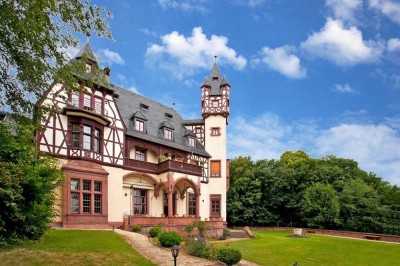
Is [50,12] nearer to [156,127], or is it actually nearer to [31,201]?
[31,201]

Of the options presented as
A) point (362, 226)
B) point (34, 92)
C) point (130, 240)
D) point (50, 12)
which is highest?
point (50, 12)

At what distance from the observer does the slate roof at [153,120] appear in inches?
1300

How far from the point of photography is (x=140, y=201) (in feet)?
107

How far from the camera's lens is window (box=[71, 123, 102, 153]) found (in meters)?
26.2

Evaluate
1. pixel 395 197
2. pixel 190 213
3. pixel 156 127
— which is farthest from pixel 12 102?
pixel 395 197

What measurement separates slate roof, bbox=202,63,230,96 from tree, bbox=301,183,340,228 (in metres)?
15.0

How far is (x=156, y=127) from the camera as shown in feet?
Answer: 117

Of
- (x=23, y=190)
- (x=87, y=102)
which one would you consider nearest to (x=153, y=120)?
(x=87, y=102)

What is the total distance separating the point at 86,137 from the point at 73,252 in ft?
38.4

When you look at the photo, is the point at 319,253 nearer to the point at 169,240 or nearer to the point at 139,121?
the point at 169,240

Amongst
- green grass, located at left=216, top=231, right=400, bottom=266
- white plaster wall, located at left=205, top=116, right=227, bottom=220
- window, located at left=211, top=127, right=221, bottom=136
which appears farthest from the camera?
window, located at left=211, top=127, right=221, bottom=136

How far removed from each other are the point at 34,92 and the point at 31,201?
22.6 ft

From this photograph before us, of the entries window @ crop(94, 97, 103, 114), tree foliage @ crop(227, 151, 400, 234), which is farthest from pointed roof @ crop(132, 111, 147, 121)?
tree foliage @ crop(227, 151, 400, 234)

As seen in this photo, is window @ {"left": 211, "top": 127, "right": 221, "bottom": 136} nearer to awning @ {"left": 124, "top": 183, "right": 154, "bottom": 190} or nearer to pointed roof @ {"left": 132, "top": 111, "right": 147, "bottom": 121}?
pointed roof @ {"left": 132, "top": 111, "right": 147, "bottom": 121}
